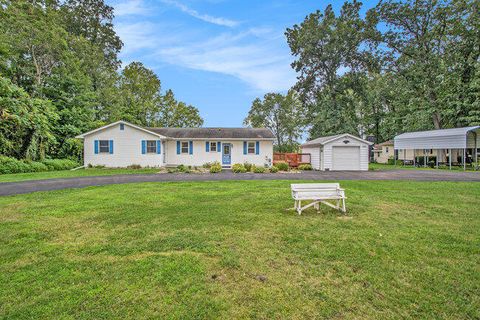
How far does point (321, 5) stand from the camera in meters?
31.0

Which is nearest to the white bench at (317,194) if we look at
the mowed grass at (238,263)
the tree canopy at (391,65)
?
the mowed grass at (238,263)

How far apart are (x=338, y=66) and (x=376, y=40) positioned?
4.87 meters

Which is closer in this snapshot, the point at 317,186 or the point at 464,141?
the point at 317,186

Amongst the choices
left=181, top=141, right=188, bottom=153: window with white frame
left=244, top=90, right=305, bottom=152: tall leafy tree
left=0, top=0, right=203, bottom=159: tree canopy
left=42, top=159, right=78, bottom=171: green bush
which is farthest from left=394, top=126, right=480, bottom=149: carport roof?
left=42, top=159, right=78, bottom=171: green bush

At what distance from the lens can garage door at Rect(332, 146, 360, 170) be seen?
2014cm

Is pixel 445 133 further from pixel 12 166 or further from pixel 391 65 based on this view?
pixel 12 166

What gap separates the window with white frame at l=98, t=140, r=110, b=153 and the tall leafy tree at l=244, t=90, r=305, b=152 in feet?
88.1

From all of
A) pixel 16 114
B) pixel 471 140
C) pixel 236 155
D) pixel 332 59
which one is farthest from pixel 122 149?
pixel 471 140

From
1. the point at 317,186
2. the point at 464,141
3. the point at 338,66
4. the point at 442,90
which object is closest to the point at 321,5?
the point at 338,66

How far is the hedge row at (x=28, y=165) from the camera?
1591cm

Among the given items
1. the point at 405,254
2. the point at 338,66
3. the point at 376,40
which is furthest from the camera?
the point at 338,66

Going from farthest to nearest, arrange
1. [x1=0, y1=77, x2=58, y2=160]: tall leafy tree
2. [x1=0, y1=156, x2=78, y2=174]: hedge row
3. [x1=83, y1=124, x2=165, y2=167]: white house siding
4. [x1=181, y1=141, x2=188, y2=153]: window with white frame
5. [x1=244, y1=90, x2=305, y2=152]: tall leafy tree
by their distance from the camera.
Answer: [x1=244, y1=90, x2=305, y2=152]: tall leafy tree, [x1=181, y1=141, x2=188, y2=153]: window with white frame, [x1=83, y1=124, x2=165, y2=167]: white house siding, [x1=0, y1=156, x2=78, y2=174]: hedge row, [x1=0, y1=77, x2=58, y2=160]: tall leafy tree

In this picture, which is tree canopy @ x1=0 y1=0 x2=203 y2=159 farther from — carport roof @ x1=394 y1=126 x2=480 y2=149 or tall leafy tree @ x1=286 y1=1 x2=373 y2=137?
carport roof @ x1=394 y1=126 x2=480 y2=149

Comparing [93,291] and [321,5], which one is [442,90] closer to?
[321,5]
